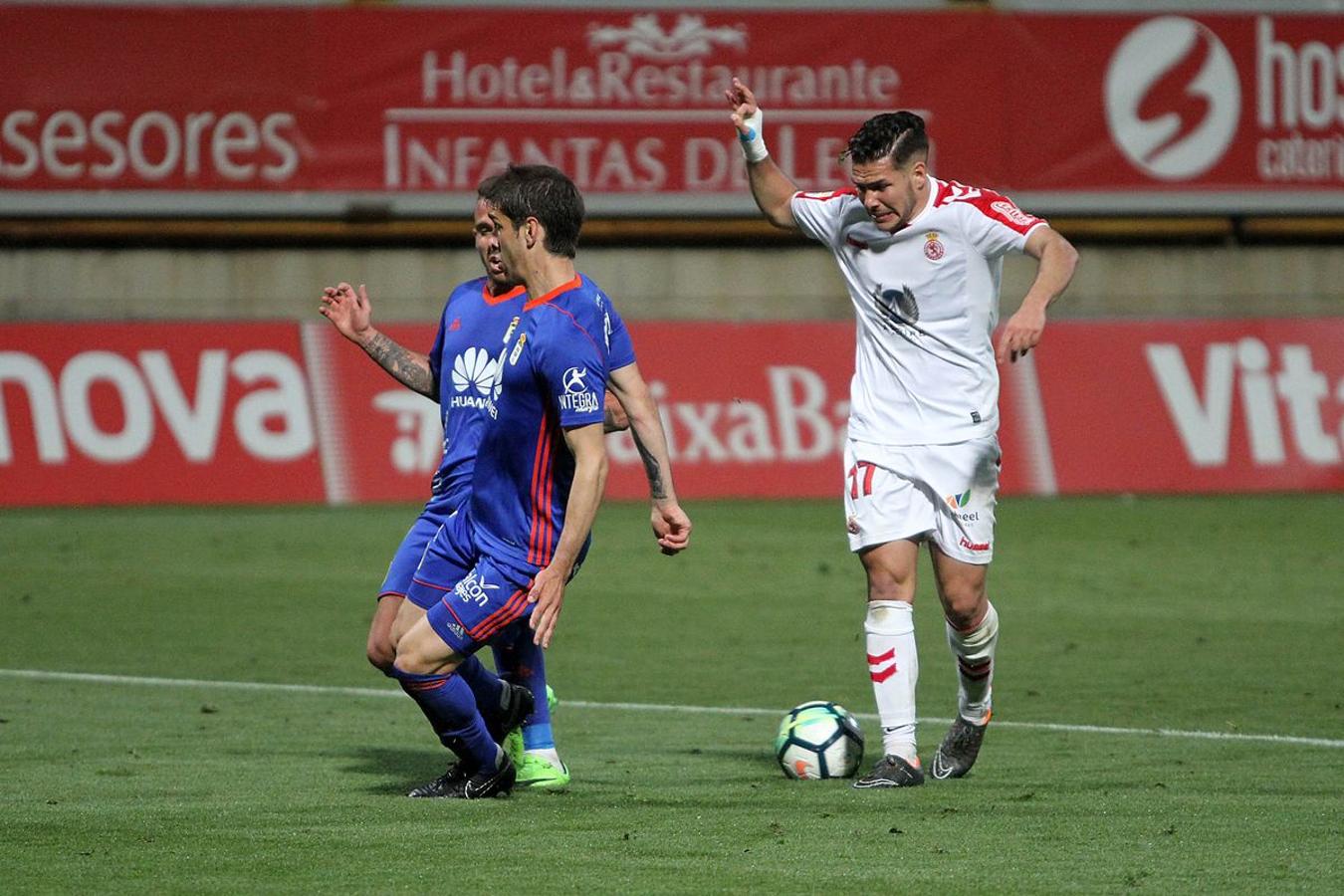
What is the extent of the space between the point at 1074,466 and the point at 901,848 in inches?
503

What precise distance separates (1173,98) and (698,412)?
6.86m

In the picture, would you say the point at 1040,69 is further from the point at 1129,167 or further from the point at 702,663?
the point at 702,663

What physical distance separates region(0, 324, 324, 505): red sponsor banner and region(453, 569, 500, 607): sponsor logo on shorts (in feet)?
36.5

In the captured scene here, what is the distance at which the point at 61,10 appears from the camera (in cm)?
2039

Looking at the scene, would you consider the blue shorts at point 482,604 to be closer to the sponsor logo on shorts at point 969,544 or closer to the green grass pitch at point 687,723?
the green grass pitch at point 687,723

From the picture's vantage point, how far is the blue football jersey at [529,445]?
6.68 metres

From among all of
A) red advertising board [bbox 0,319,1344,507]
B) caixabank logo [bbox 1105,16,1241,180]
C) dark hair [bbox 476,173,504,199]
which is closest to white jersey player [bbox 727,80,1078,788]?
dark hair [bbox 476,173,504,199]

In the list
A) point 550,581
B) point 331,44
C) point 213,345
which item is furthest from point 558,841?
point 331,44

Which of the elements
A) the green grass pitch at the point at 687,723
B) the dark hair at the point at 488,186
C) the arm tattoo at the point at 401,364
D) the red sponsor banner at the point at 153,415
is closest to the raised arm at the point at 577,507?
the green grass pitch at the point at 687,723

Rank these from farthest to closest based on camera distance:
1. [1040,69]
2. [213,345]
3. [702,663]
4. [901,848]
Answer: [1040,69]
[213,345]
[702,663]
[901,848]

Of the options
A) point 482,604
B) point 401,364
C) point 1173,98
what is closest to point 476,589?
point 482,604

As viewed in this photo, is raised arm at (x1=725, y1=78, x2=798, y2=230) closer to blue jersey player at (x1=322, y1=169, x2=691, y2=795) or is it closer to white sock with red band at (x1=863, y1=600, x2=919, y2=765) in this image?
blue jersey player at (x1=322, y1=169, x2=691, y2=795)

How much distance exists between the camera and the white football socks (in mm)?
7516

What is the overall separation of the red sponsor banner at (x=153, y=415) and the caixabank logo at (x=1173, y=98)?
8.93 meters
